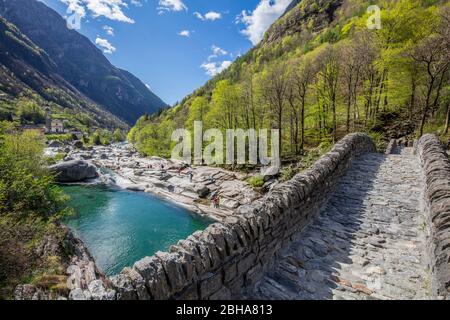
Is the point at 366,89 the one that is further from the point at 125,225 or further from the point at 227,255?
the point at 227,255

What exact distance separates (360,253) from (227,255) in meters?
2.83

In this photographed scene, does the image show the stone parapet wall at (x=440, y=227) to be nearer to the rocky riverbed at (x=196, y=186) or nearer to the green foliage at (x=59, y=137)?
the rocky riverbed at (x=196, y=186)

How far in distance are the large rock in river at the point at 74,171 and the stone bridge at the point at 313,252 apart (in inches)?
1561

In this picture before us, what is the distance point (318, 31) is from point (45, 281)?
11883 centimetres

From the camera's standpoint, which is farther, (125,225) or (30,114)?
(30,114)

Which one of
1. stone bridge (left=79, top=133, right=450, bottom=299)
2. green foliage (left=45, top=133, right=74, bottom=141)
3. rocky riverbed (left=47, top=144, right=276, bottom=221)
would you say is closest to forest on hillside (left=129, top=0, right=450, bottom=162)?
rocky riverbed (left=47, top=144, right=276, bottom=221)

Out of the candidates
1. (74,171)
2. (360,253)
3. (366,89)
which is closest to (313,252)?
(360,253)

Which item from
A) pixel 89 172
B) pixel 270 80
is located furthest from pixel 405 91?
pixel 89 172

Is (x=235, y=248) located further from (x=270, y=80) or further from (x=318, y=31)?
(x=318, y=31)

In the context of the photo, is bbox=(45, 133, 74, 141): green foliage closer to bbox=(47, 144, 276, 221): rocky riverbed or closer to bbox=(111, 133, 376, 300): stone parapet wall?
bbox=(47, 144, 276, 221): rocky riverbed

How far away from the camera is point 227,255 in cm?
370

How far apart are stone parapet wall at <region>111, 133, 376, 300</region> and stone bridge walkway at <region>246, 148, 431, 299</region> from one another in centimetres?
34

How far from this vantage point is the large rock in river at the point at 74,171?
122 feet
